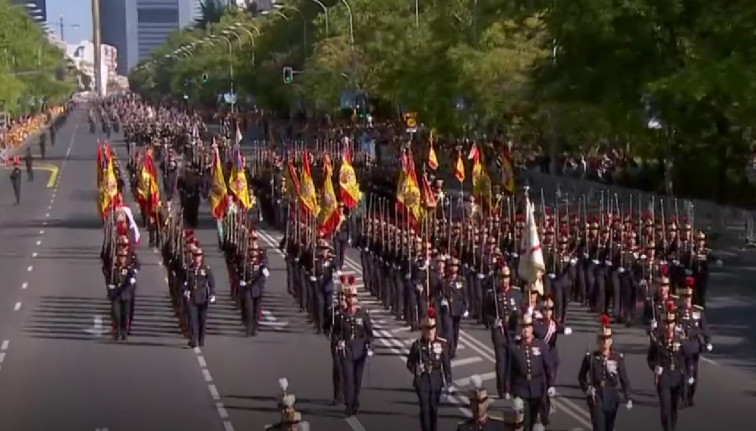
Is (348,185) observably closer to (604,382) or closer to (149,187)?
(149,187)

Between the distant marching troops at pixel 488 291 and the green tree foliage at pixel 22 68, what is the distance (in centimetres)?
6301

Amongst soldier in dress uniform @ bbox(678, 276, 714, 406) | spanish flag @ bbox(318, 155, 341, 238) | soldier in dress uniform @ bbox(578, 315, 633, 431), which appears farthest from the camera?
spanish flag @ bbox(318, 155, 341, 238)

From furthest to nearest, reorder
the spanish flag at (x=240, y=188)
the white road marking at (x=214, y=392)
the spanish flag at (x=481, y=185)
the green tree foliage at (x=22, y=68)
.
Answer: the green tree foliage at (x=22, y=68) < the spanish flag at (x=481, y=185) < the spanish flag at (x=240, y=188) < the white road marking at (x=214, y=392)

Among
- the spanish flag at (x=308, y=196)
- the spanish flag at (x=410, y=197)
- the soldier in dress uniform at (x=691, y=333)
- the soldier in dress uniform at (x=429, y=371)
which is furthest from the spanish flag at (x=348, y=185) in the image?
the soldier in dress uniform at (x=429, y=371)

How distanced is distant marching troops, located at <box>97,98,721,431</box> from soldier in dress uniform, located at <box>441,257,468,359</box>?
21mm

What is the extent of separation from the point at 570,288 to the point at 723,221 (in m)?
13.1

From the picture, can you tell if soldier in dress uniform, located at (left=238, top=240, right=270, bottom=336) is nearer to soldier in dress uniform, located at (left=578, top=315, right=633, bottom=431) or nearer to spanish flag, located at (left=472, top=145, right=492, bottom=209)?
soldier in dress uniform, located at (left=578, top=315, right=633, bottom=431)

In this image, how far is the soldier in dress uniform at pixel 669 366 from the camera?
17.0 m

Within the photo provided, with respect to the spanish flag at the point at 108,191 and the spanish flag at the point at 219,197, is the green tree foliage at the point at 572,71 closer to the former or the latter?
the spanish flag at the point at 219,197

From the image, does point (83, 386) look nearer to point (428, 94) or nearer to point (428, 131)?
point (428, 94)

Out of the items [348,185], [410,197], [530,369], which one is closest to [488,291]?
[410,197]

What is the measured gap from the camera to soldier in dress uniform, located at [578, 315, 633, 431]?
15969 mm

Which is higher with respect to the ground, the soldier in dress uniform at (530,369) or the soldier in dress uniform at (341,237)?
the soldier in dress uniform at (530,369)

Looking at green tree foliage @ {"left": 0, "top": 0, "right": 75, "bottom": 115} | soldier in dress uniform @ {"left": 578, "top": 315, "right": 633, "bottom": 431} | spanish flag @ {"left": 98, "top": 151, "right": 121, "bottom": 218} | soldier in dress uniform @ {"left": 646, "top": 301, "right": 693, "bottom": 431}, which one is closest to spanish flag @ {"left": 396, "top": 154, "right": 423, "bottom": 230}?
spanish flag @ {"left": 98, "top": 151, "right": 121, "bottom": 218}
